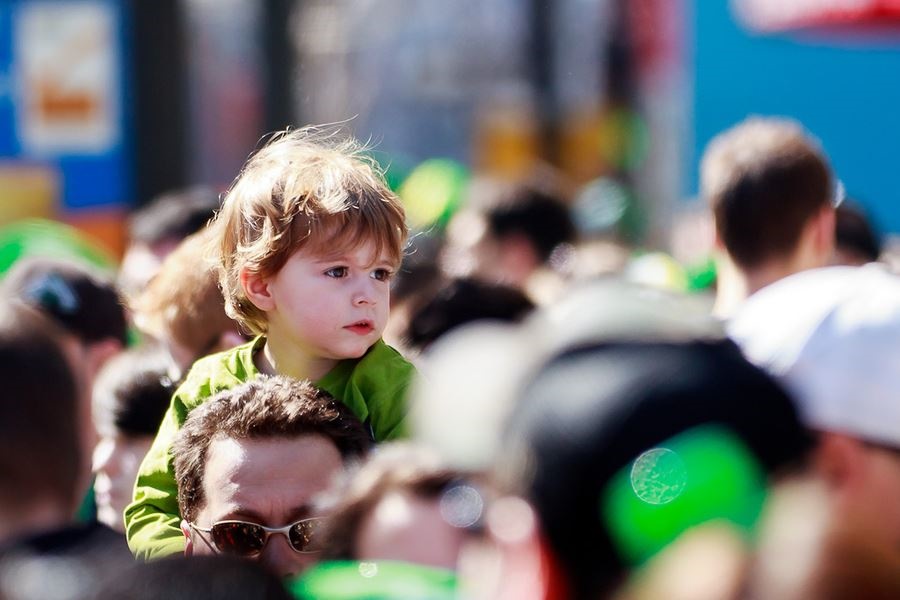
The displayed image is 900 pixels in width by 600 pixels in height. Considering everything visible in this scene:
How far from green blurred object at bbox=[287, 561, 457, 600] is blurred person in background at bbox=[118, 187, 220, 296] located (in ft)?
11.5

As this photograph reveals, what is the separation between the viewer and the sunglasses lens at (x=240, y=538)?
2377 millimetres

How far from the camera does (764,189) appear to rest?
4234 millimetres

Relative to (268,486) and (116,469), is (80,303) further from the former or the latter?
(268,486)

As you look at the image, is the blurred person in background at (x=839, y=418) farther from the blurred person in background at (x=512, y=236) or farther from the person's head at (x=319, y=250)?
the blurred person in background at (x=512, y=236)

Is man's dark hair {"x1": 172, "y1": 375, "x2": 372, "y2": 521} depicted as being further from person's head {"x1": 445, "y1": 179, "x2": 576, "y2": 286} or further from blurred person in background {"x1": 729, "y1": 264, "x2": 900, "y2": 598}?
person's head {"x1": 445, "y1": 179, "x2": 576, "y2": 286}

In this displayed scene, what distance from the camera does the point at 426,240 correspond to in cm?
823

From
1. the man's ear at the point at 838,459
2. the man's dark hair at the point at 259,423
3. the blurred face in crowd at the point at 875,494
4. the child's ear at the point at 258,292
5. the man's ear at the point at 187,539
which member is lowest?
the man's ear at the point at 187,539

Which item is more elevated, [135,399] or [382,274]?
[382,274]

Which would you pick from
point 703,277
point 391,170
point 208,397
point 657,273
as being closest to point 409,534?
point 208,397

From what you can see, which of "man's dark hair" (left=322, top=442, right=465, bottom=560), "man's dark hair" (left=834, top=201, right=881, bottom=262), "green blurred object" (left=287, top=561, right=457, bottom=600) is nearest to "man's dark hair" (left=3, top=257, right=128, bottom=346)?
"man's dark hair" (left=322, top=442, right=465, bottom=560)

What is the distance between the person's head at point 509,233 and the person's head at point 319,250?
336 cm

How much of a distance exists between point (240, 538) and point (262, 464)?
13 cm

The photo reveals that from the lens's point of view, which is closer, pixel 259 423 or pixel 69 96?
pixel 259 423

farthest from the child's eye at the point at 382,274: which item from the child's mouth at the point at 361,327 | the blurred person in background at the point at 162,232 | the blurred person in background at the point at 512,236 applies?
the blurred person in background at the point at 512,236
